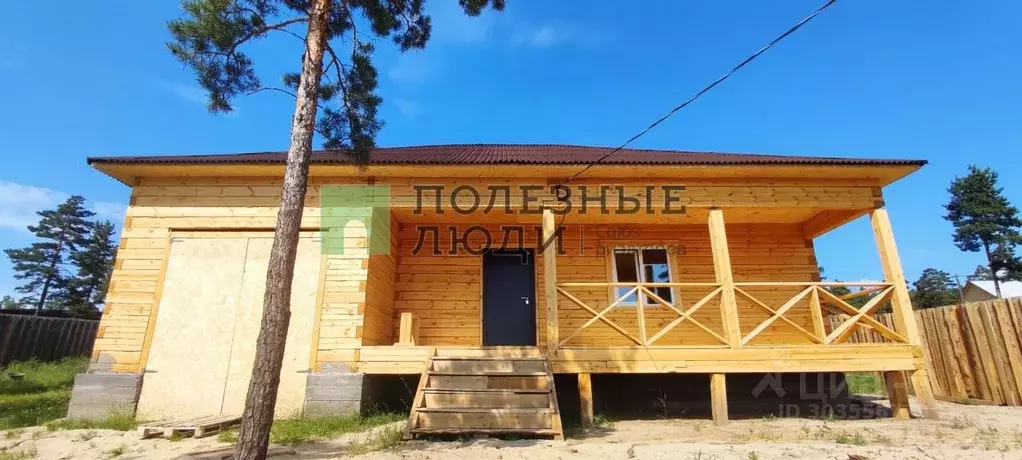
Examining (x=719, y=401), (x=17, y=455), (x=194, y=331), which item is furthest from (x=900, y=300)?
(x=17, y=455)

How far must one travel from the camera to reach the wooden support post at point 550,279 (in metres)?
6.24

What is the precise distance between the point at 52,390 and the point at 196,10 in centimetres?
902

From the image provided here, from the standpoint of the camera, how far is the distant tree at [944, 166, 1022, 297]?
1329 inches

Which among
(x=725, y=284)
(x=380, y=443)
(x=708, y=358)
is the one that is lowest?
(x=380, y=443)

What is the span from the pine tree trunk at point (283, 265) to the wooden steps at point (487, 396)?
152 cm

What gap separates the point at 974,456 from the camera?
418 cm

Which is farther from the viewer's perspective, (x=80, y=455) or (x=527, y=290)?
(x=527, y=290)

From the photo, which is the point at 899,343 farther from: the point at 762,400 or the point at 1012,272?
the point at 1012,272

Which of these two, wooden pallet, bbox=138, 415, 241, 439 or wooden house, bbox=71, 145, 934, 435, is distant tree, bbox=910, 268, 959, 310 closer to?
wooden house, bbox=71, 145, 934, 435

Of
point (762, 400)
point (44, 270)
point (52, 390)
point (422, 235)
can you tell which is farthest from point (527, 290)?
point (44, 270)

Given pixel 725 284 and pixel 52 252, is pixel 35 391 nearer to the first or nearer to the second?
pixel 725 284

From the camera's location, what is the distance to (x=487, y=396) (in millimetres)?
5352

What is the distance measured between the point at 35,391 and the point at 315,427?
7744 millimetres

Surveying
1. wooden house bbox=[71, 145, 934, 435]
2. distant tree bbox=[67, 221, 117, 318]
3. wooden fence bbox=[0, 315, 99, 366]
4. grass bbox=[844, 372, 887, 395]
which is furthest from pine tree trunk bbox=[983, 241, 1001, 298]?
distant tree bbox=[67, 221, 117, 318]
